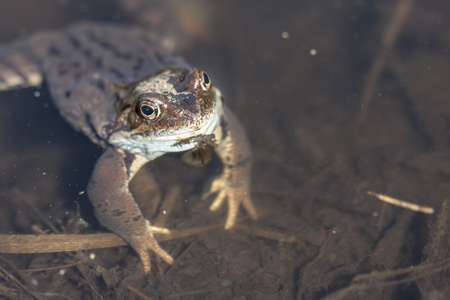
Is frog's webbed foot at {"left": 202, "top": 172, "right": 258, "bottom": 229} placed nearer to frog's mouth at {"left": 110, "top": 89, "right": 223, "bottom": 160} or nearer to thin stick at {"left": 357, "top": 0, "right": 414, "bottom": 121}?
frog's mouth at {"left": 110, "top": 89, "right": 223, "bottom": 160}

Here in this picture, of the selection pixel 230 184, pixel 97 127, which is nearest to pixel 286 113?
pixel 230 184

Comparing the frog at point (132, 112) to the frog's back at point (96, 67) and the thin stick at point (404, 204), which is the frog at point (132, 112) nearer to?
the frog's back at point (96, 67)

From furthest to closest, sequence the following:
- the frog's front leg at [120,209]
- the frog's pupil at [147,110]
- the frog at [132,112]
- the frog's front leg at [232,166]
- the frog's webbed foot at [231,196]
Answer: the frog's front leg at [232,166], the frog's webbed foot at [231,196], the frog's front leg at [120,209], the frog at [132,112], the frog's pupil at [147,110]

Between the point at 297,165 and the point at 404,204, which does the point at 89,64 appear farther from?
the point at 404,204

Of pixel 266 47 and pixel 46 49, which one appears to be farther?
pixel 266 47

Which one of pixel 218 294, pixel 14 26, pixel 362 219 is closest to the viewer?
pixel 218 294

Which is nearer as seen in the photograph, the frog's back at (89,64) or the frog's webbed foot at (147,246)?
the frog's webbed foot at (147,246)

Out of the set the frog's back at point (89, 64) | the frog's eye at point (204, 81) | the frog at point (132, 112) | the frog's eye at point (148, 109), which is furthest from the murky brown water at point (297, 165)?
the frog's eye at point (204, 81)

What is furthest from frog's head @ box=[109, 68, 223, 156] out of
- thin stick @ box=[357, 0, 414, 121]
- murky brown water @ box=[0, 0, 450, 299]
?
thin stick @ box=[357, 0, 414, 121]

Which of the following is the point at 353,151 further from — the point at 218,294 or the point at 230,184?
the point at 218,294
